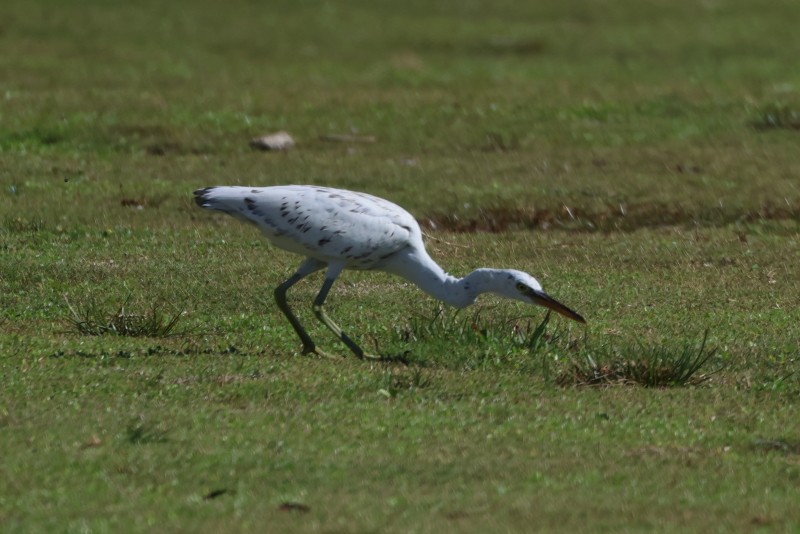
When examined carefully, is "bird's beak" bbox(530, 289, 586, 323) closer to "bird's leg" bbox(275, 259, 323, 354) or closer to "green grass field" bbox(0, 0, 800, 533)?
"green grass field" bbox(0, 0, 800, 533)

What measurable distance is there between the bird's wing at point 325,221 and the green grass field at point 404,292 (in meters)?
0.62

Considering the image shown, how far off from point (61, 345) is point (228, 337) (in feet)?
3.83

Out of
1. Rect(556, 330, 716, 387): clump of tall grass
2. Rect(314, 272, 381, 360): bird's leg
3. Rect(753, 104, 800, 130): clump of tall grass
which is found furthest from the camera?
Rect(753, 104, 800, 130): clump of tall grass

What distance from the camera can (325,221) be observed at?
9.37 metres

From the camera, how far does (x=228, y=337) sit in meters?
9.76

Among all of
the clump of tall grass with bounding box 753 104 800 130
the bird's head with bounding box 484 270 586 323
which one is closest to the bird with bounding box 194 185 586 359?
the bird's head with bounding box 484 270 586 323

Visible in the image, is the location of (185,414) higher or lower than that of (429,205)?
higher

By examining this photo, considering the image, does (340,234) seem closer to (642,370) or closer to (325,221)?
(325,221)

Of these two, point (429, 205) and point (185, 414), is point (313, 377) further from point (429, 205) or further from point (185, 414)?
point (429, 205)

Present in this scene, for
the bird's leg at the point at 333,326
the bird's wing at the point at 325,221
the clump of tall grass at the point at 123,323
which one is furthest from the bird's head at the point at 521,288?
the clump of tall grass at the point at 123,323

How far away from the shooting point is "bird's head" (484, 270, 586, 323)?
29.0 ft

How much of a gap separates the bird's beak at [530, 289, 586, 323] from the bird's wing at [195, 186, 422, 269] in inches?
38.8

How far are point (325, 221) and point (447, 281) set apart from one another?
912 millimetres

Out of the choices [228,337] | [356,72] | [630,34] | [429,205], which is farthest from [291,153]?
[630,34]
